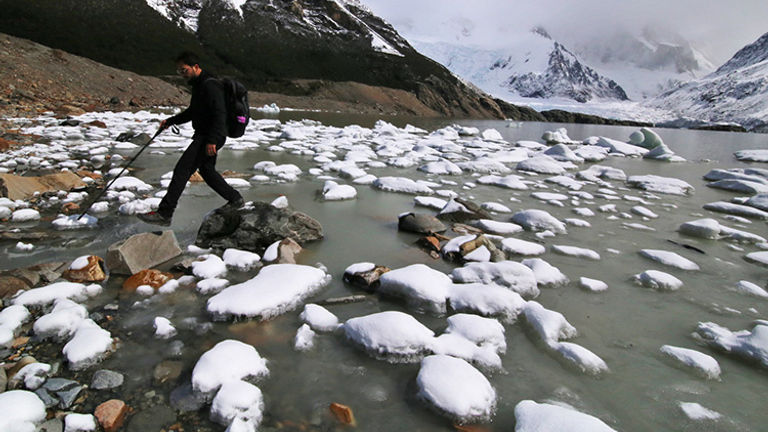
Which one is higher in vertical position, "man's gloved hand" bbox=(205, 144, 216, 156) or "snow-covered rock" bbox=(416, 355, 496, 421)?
"man's gloved hand" bbox=(205, 144, 216, 156)

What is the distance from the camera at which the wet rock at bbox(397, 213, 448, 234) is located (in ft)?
15.6

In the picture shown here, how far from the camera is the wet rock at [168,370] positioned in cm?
207

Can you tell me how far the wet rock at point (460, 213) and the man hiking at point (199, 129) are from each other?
273 centimetres

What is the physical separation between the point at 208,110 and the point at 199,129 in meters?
0.27

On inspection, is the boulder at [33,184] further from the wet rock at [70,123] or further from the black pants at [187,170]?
the wet rock at [70,123]

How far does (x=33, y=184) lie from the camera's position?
5230mm

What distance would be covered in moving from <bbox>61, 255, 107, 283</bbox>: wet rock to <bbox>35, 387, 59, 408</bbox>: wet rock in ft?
4.40

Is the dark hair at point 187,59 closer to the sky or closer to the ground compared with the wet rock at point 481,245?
closer to the sky

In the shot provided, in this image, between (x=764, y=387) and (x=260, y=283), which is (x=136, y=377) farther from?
(x=764, y=387)

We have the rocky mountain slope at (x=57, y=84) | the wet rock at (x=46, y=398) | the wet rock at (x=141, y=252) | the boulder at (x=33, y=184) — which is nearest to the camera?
the wet rock at (x=46, y=398)

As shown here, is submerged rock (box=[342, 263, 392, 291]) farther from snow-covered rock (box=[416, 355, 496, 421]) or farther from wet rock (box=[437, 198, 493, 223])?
wet rock (box=[437, 198, 493, 223])

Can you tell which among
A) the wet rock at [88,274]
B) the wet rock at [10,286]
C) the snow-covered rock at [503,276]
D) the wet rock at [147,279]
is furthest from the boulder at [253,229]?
the snow-covered rock at [503,276]

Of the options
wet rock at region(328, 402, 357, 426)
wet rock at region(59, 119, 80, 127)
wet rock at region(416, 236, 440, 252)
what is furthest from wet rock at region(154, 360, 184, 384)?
wet rock at region(59, 119, 80, 127)

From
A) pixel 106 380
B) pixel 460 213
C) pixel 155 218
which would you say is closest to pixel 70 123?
pixel 155 218
